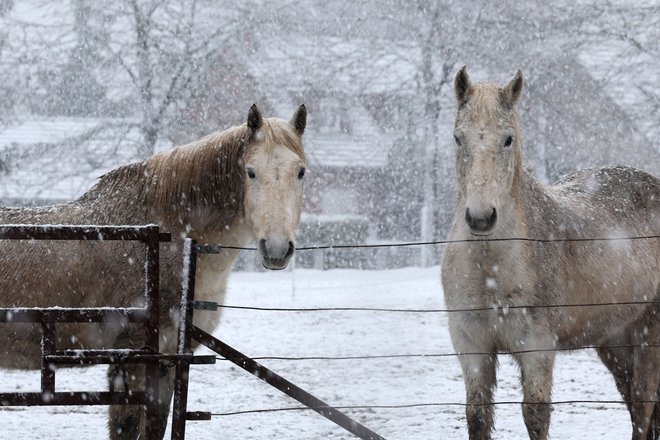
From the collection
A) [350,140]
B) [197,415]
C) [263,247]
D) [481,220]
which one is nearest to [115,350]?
[197,415]

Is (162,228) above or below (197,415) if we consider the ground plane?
above

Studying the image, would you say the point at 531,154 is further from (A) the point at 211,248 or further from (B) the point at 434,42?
(A) the point at 211,248

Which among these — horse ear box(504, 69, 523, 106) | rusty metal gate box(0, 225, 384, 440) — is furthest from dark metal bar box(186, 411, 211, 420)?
horse ear box(504, 69, 523, 106)

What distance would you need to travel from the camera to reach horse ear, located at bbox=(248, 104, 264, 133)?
14.8 ft

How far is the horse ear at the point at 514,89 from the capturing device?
461 cm

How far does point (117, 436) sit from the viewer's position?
4.59 metres

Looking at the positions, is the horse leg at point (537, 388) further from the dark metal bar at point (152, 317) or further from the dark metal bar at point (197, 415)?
the dark metal bar at point (152, 317)

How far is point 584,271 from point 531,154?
1560 cm

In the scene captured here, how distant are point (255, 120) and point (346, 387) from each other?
374cm

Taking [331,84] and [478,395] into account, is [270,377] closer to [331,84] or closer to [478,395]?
[478,395]

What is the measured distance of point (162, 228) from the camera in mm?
4750

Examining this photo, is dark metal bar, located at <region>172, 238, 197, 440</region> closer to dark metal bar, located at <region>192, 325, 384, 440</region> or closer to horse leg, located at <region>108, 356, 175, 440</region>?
dark metal bar, located at <region>192, 325, 384, 440</region>

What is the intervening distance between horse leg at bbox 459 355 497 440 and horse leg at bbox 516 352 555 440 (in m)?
0.22

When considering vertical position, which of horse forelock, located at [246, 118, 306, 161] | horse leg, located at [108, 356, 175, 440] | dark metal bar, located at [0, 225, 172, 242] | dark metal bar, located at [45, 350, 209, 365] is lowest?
horse leg, located at [108, 356, 175, 440]
